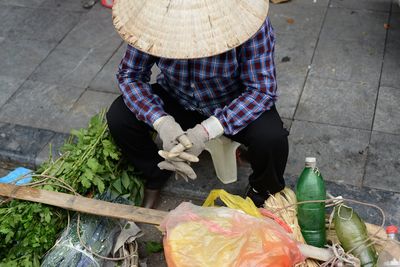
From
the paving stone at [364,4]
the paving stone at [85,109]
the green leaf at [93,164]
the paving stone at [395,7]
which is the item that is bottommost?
the paving stone at [85,109]

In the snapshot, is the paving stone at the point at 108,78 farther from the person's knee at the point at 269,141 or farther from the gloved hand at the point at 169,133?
the person's knee at the point at 269,141

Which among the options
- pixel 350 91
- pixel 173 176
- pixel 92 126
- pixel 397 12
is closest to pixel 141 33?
pixel 92 126

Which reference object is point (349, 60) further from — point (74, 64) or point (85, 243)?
point (85, 243)

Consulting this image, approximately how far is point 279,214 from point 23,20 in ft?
10.3

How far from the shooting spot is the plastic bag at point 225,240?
2.37 meters

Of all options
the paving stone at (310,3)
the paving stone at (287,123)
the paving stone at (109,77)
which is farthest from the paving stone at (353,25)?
the paving stone at (109,77)

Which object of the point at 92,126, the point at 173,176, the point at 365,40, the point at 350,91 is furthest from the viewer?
the point at 365,40

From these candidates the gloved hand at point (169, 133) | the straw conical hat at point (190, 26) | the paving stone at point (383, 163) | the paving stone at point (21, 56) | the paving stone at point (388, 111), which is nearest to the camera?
the straw conical hat at point (190, 26)

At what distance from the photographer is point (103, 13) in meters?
4.82

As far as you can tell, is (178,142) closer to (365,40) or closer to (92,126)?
(92,126)

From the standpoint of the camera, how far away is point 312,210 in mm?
2695

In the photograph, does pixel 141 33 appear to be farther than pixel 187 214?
No

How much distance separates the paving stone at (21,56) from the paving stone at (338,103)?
210cm

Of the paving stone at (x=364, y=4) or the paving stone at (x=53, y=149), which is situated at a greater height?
the paving stone at (x=364, y=4)
